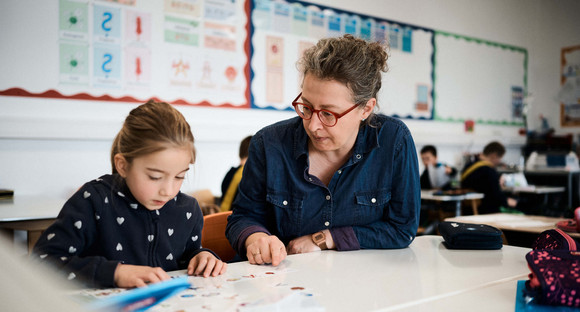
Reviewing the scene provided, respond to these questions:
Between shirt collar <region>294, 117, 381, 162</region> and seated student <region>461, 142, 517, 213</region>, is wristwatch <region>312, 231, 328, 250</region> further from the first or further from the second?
seated student <region>461, 142, 517, 213</region>

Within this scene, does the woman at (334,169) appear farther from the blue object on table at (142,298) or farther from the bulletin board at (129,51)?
the bulletin board at (129,51)

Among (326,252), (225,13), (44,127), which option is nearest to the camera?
(326,252)

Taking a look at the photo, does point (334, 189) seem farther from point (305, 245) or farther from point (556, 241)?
point (556, 241)

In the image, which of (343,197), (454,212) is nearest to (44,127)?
(343,197)

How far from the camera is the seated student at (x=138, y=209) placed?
43.7 inches

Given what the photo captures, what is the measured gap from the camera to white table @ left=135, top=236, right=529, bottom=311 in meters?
0.92

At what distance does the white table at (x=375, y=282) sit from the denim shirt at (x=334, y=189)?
0.49 feet

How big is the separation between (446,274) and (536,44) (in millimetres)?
6896

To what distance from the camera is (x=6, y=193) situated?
3037 mm

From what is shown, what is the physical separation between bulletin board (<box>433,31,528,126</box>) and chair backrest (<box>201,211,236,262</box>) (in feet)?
15.1

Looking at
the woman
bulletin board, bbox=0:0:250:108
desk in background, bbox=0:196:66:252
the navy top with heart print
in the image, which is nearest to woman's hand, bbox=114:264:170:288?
the navy top with heart print

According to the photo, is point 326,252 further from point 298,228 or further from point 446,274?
point 446,274

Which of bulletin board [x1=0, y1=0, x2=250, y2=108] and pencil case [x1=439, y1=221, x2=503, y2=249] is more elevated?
bulletin board [x1=0, y1=0, x2=250, y2=108]

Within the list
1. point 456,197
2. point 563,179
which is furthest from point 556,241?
point 563,179
